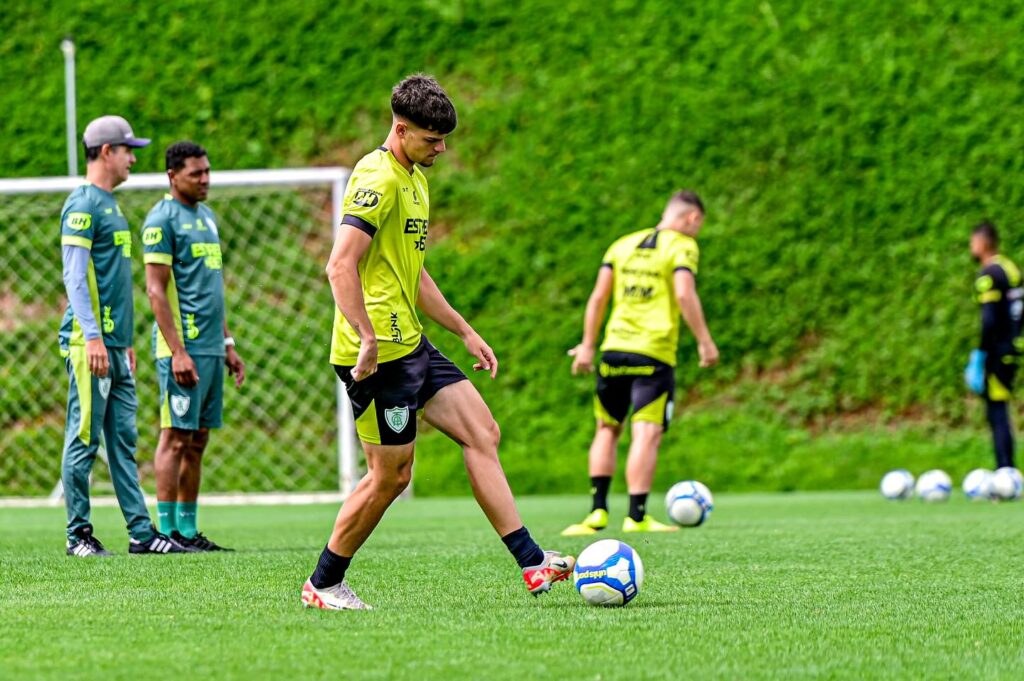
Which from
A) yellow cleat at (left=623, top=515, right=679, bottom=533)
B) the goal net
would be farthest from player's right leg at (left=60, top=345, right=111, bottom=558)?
the goal net

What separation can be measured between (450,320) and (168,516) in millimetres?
2838

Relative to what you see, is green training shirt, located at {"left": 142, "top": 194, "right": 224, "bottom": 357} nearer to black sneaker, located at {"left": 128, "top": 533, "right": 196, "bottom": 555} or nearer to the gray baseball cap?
the gray baseball cap

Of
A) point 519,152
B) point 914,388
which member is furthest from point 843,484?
point 519,152

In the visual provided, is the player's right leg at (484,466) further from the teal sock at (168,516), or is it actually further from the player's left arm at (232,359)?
the player's left arm at (232,359)

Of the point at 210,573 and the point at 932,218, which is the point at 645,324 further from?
the point at 932,218

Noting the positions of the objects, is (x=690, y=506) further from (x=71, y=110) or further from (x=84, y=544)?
(x=71, y=110)

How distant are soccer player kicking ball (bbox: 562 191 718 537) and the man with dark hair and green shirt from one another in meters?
2.27

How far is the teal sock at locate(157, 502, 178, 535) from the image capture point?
7238 mm

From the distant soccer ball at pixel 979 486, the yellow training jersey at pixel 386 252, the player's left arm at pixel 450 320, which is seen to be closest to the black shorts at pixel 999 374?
the distant soccer ball at pixel 979 486

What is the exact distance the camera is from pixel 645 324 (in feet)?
28.2

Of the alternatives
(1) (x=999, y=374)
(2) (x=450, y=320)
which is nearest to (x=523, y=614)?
(2) (x=450, y=320)

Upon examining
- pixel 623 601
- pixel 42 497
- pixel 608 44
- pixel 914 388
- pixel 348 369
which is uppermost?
pixel 608 44

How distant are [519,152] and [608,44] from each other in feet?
4.28

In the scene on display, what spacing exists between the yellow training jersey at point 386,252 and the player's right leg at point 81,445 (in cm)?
249
